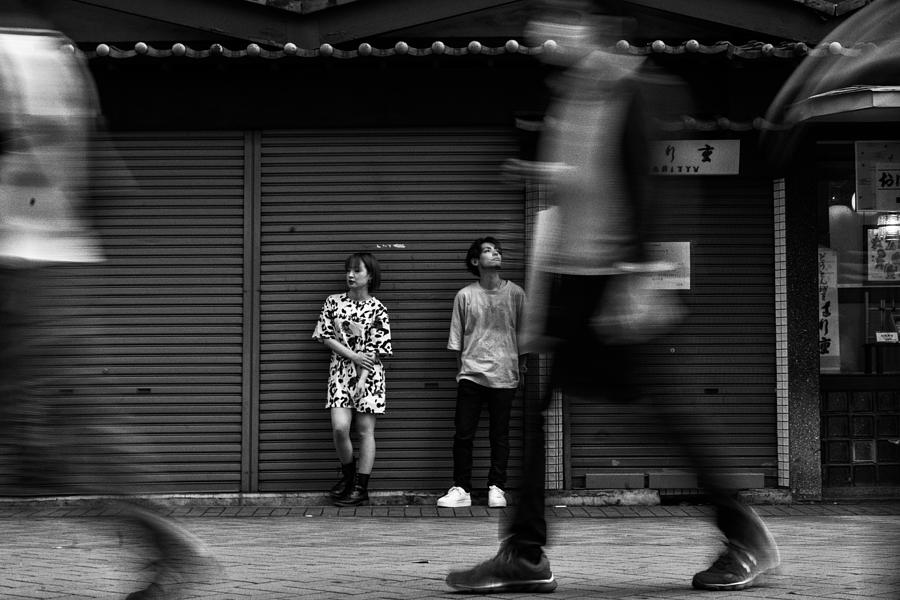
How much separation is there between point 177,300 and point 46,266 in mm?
6854

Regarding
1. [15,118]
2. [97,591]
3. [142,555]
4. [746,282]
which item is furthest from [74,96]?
[746,282]

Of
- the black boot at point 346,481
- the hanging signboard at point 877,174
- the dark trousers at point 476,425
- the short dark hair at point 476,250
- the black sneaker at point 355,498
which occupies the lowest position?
the black sneaker at point 355,498

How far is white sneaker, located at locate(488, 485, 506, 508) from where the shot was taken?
403 inches

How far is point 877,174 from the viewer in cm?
1108

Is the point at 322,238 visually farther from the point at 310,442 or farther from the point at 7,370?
the point at 7,370

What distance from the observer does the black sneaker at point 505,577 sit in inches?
204

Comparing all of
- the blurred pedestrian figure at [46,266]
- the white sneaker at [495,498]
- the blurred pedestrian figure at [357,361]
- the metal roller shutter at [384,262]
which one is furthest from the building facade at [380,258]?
the blurred pedestrian figure at [46,266]

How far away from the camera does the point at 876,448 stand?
1112 centimetres

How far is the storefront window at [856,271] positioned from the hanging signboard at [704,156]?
0.79 m

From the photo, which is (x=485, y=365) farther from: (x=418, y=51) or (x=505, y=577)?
(x=505, y=577)

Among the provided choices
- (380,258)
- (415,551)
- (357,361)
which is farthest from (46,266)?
(380,258)

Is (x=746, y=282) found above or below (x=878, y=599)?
above

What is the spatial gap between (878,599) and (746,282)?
6038 millimetres

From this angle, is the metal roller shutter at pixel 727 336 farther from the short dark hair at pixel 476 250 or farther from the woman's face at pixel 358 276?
the woman's face at pixel 358 276
